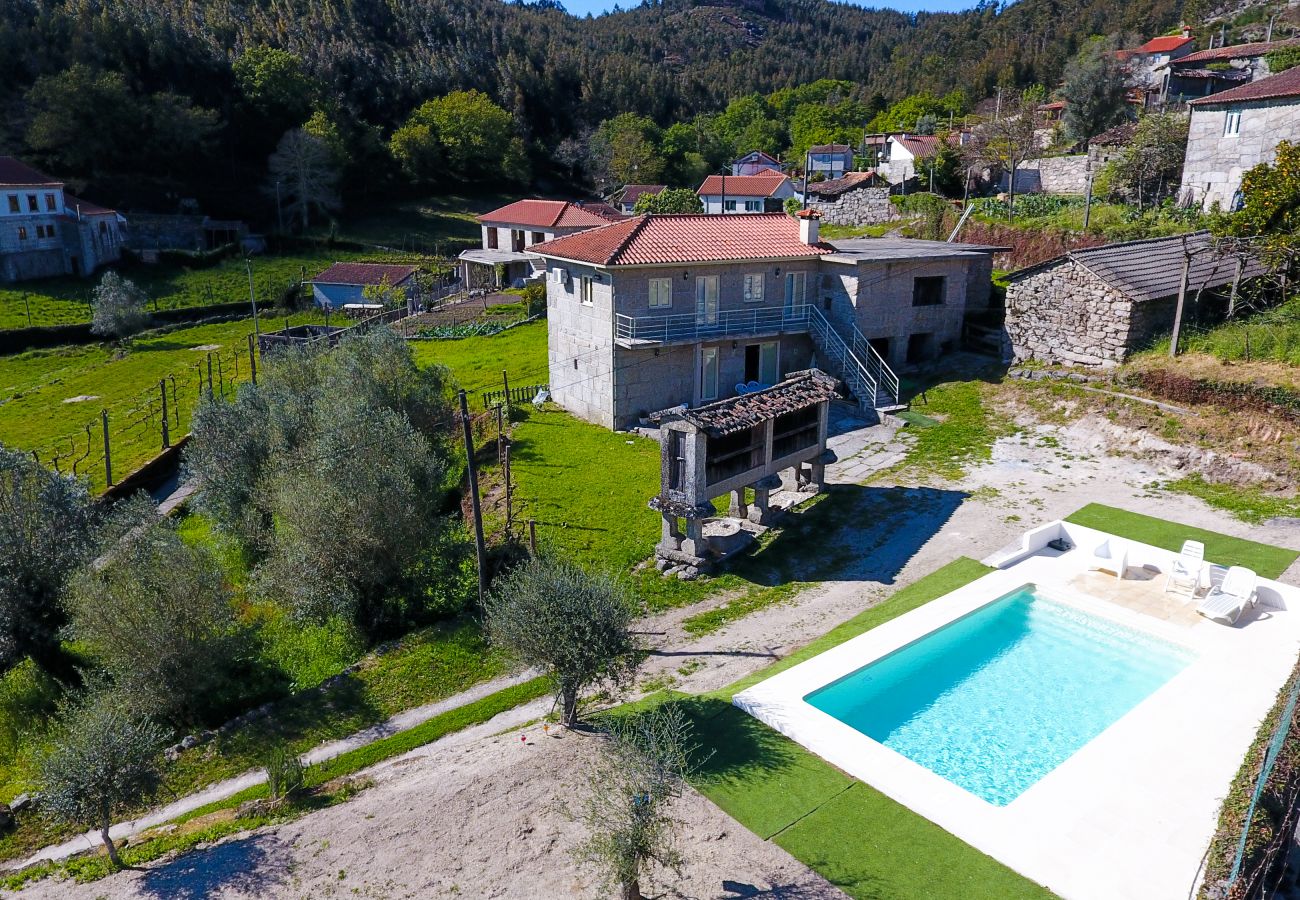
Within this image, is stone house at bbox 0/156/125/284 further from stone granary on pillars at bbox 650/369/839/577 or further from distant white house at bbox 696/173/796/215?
stone granary on pillars at bbox 650/369/839/577

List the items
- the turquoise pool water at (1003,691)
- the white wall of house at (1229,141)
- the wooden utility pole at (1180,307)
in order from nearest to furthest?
1. the turquoise pool water at (1003,691)
2. the wooden utility pole at (1180,307)
3. the white wall of house at (1229,141)

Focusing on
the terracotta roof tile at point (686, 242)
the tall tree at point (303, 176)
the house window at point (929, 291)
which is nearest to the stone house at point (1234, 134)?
the house window at point (929, 291)

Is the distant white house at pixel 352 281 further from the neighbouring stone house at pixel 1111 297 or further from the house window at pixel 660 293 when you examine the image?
the neighbouring stone house at pixel 1111 297

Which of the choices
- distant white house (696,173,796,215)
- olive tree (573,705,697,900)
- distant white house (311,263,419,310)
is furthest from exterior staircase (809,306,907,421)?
distant white house (696,173,796,215)

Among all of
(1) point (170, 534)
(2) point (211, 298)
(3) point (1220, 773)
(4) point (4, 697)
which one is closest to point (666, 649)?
(3) point (1220, 773)

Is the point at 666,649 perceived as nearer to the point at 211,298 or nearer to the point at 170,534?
the point at 170,534
